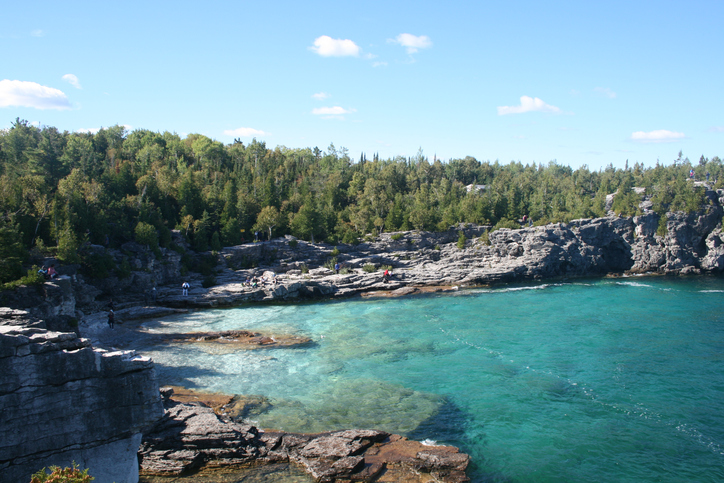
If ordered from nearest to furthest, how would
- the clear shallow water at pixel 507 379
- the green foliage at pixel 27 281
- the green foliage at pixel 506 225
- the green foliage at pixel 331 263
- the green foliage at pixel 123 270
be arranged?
the clear shallow water at pixel 507 379
the green foliage at pixel 27 281
the green foliage at pixel 123 270
the green foliage at pixel 331 263
the green foliage at pixel 506 225

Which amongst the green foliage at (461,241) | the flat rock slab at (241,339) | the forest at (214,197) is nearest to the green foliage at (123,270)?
the forest at (214,197)

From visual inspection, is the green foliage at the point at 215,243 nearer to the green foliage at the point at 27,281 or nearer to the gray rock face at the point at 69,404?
the green foliage at the point at 27,281

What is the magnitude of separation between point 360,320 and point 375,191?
46.5m

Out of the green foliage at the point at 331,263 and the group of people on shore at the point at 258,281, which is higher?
the green foliage at the point at 331,263

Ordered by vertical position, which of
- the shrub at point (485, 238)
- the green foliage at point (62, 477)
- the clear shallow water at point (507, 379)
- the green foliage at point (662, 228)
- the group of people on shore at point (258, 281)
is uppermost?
the green foliage at point (662, 228)

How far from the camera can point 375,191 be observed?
275 ft

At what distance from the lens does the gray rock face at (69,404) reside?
13.6 m

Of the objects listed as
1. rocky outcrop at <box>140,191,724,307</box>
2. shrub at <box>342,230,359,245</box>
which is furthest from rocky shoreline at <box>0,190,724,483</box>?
shrub at <box>342,230,359,245</box>

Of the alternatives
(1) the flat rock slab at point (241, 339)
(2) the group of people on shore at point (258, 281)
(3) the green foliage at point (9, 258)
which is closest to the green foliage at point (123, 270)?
(2) the group of people on shore at point (258, 281)

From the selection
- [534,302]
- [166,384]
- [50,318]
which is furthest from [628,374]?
[50,318]

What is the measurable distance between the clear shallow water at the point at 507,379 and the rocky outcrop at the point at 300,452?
1.32m

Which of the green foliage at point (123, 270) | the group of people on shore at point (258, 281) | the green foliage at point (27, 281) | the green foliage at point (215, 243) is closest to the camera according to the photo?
the green foliage at point (27, 281)

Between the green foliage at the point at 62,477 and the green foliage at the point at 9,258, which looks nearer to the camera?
the green foliage at the point at 62,477

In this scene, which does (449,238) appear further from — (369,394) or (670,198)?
(369,394)
